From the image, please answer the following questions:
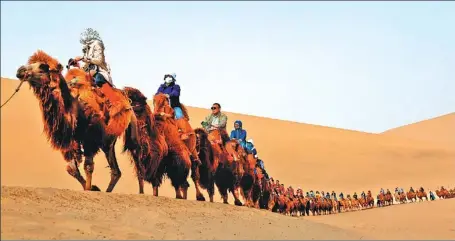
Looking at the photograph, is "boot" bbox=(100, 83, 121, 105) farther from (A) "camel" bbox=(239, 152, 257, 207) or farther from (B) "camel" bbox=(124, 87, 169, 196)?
(A) "camel" bbox=(239, 152, 257, 207)

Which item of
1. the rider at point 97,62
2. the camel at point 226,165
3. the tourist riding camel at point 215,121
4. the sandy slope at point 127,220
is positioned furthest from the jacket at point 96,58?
the tourist riding camel at point 215,121

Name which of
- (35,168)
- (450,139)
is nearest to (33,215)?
(35,168)

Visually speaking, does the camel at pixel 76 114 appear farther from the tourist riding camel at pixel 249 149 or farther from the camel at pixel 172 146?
the tourist riding camel at pixel 249 149

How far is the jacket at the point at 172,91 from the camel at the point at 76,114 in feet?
7.34

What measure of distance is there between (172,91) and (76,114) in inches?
149

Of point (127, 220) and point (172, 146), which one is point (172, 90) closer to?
point (172, 146)

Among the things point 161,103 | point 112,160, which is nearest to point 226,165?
point 161,103

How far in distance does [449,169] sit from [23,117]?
58.7m

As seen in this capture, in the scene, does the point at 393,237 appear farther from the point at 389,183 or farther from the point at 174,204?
the point at 389,183

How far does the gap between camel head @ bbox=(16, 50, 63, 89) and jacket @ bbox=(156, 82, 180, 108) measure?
401 cm

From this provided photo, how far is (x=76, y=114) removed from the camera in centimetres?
1077

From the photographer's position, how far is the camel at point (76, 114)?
1030 centimetres

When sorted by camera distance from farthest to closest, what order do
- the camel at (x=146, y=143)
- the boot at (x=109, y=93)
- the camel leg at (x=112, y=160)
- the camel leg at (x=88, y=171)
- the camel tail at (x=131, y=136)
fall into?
the camel at (x=146, y=143)
the camel tail at (x=131, y=136)
the boot at (x=109, y=93)
the camel leg at (x=112, y=160)
the camel leg at (x=88, y=171)

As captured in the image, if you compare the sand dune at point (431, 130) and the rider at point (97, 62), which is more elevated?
the sand dune at point (431, 130)
